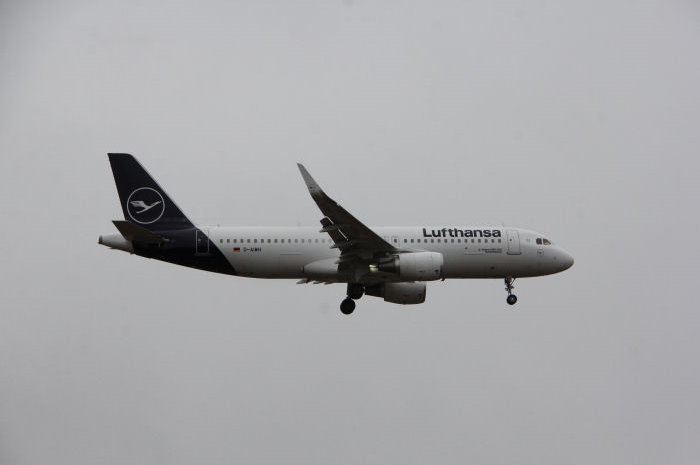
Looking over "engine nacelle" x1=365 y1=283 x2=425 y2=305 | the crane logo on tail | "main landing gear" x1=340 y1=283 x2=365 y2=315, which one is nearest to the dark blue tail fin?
the crane logo on tail

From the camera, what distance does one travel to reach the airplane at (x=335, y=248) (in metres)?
33.2

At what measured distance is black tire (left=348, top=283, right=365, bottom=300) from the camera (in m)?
35.5

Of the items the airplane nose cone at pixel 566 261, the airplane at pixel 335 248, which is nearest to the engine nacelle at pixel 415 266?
the airplane at pixel 335 248

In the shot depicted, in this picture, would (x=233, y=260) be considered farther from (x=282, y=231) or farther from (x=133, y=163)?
(x=133, y=163)

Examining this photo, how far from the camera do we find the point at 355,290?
35.5 metres

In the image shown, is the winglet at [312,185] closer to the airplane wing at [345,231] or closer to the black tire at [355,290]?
the airplane wing at [345,231]

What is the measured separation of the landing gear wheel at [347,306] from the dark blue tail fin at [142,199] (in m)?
7.72

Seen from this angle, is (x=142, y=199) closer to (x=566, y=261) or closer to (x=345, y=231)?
(x=345, y=231)

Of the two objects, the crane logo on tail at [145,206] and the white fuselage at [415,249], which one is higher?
the crane logo on tail at [145,206]

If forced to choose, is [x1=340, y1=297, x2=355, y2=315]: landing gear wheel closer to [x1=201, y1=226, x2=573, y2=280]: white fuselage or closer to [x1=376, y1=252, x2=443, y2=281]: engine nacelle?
[x1=201, y1=226, x2=573, y2=280]: white fuselage

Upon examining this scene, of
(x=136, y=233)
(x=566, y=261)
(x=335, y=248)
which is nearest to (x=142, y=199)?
(x=136, y=233)

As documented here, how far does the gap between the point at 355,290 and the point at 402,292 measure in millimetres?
2342

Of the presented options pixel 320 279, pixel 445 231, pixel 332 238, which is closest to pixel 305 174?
pixel 332 238

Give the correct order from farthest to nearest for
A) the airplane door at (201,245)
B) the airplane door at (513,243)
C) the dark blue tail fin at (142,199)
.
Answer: the airplane door at (513,243) < the dark blue tail fin at (142,199) < the airplane door at (201,245)
